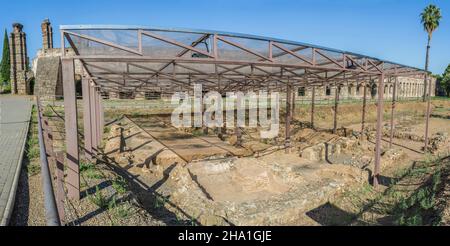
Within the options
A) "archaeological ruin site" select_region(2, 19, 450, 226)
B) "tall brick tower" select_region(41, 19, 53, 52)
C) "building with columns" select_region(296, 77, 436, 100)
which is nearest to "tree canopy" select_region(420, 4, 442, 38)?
"building with columns" select_region(296, 77, 436, 100)

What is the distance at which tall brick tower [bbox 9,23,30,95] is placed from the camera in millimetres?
35812

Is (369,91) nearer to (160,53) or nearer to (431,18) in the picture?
(431,18)

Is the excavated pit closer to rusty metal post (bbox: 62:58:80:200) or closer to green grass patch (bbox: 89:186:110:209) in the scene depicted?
green grass patch (bbox: 89:186:110:209)

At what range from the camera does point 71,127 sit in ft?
19.9

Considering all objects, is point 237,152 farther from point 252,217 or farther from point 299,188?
point 252,217

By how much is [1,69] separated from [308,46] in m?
50.7

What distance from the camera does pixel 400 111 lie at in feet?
117

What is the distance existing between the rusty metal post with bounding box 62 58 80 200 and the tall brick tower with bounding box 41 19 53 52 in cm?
3729

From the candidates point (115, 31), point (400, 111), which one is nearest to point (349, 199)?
point (115, 31)

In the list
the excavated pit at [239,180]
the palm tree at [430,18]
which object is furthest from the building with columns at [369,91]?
the excavated pit at [239,180]

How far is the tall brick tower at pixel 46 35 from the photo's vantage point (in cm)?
3653

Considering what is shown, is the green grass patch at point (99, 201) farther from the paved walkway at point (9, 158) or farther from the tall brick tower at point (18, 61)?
the tall brick tower at point (18, 61)

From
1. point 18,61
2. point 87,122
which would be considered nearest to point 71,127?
point 87,122

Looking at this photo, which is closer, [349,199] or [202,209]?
[202,209]
